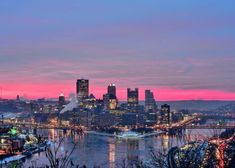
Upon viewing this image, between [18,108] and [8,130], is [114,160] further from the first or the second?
[18,108]

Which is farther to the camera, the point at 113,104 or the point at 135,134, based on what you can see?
the point at 113,104

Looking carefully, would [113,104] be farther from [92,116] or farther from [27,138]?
[27,138]

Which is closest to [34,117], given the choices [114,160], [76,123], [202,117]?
[76,123]

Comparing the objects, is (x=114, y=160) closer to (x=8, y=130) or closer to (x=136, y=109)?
(x=8, y=130)

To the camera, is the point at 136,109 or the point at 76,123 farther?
the point at 136,109

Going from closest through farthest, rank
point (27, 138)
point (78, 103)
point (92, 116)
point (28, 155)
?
point (28, 155)
point (27, 138)
point (92, 116)
point (78, 103)

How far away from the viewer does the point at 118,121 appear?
75688 mm

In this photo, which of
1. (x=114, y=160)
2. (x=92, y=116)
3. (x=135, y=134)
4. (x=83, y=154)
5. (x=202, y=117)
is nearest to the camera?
(x=114, y=160)

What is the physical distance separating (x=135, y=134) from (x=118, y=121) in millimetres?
22069

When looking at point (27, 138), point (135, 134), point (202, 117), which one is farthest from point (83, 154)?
point (202, 117)

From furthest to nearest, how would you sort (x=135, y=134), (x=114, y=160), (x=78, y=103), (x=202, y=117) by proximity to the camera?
(x=78, y=103) → (x=202, y=117) → (x=135, y=134) → (x=114, y=160)

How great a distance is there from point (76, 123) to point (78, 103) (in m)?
9.79

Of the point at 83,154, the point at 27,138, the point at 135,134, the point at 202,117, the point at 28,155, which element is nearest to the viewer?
the point at 83,154

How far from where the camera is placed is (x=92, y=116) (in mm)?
77812
